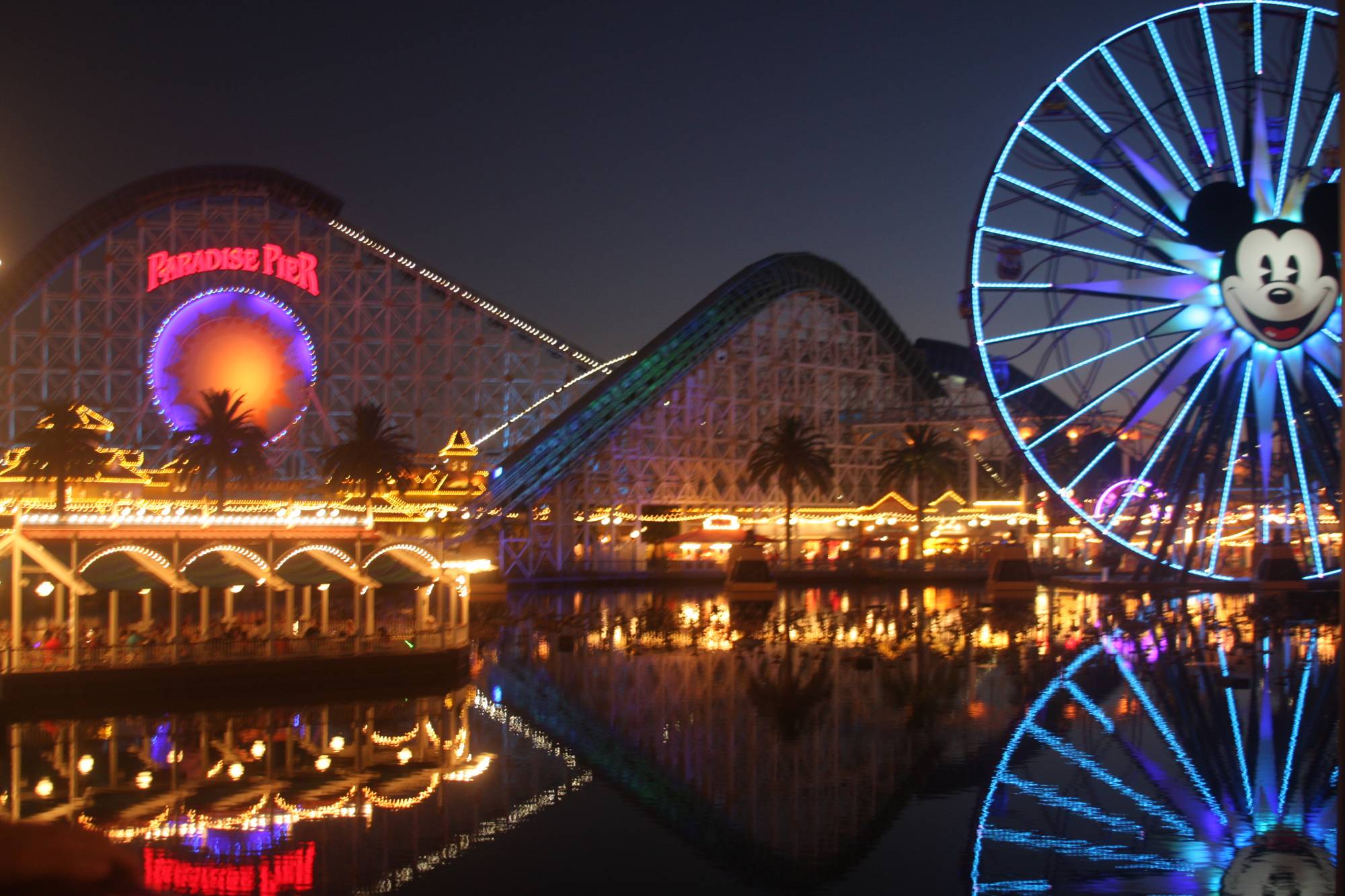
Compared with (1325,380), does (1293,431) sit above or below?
below

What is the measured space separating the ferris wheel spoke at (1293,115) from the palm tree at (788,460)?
25.4m

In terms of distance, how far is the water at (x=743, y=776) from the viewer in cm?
1589

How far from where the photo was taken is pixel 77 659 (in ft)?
83.8

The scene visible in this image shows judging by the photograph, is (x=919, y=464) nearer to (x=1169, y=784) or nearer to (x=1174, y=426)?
(x=1174, y=426)

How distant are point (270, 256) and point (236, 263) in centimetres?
128

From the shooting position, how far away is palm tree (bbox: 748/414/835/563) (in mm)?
61625

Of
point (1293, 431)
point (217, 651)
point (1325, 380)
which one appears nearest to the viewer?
point (217, 651)

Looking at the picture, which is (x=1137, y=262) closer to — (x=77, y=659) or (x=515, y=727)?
(x=515, y=727)

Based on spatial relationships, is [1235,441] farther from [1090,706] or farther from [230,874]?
[230,874]

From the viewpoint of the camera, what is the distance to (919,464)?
68000 mm

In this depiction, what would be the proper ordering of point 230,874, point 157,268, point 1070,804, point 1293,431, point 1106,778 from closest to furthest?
1. point 230,874
2. point 1070,804
3. point 1106,778
4. point 1293,431
5. point 157,268

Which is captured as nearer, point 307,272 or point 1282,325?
point 1282,325

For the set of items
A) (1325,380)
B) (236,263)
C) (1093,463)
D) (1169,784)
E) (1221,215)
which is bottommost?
(1169,784)

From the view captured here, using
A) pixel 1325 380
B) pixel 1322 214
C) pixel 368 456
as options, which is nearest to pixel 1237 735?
pixel 1325 380
